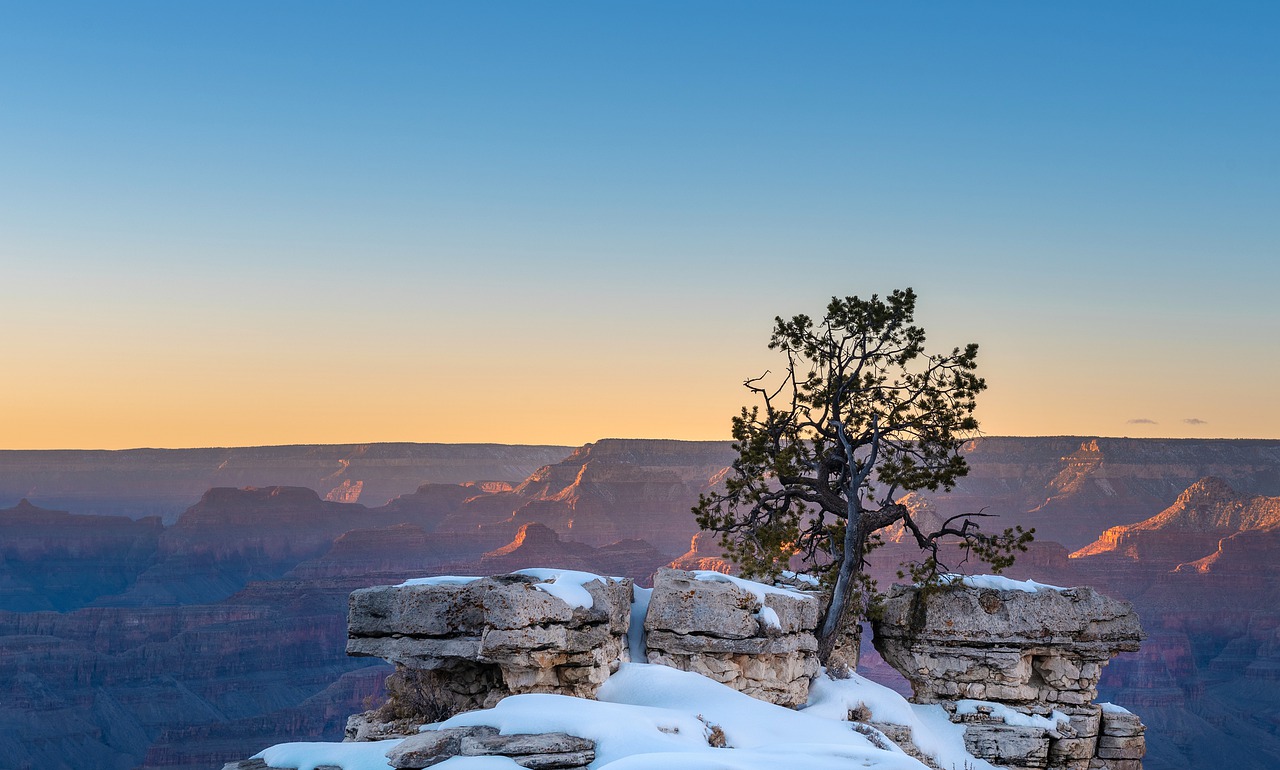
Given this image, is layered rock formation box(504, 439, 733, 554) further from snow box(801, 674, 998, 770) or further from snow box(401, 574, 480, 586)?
snow box(401, 574, 480, 586)

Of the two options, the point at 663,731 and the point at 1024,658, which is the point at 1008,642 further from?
the point at 663,731

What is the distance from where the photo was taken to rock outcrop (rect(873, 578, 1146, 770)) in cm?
2703

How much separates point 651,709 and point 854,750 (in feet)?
9.90

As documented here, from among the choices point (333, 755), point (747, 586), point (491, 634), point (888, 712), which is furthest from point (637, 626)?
point (333, 755)

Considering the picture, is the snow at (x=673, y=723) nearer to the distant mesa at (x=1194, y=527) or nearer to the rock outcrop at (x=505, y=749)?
the rock outcrop at (x=505, y=749)

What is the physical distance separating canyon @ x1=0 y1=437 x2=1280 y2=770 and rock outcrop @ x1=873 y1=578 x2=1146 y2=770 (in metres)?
76.2

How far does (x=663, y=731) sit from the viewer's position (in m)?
17.8

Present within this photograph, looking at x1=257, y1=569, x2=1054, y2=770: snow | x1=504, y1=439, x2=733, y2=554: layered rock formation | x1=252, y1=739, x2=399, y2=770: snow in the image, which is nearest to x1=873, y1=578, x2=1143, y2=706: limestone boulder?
x1=257, y1=569, x2=1054, y2=770: snow

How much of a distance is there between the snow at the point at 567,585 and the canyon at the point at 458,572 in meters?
85.2

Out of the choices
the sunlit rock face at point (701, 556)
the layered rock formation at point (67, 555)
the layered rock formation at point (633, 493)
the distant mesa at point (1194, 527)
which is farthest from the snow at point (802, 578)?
the layered rock formation at point (67, 555)

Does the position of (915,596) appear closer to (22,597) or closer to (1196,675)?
(1196,675)

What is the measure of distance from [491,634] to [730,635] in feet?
16.0

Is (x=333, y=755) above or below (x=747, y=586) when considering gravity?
below

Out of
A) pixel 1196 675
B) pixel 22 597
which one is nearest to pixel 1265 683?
pixel 1196 675
